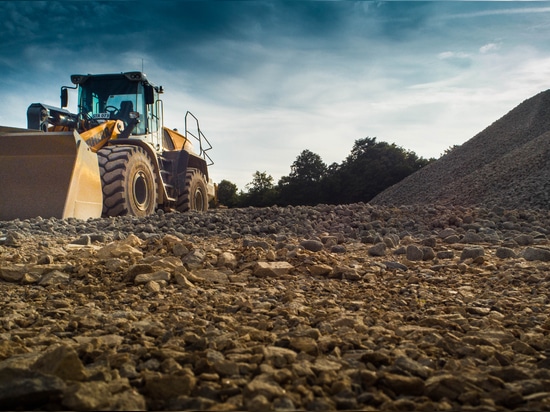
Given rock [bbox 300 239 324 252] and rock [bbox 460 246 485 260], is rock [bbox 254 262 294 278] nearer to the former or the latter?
rock [bbox 300 239 324 252]

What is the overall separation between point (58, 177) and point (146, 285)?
15.5 feet

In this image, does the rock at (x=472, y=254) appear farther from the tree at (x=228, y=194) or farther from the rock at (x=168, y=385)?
the tree at (x=228, y=194)

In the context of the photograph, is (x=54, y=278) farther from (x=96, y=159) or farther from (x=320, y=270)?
(x=96, y=159)

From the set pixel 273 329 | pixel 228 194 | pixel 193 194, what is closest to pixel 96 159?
pixel 193 194

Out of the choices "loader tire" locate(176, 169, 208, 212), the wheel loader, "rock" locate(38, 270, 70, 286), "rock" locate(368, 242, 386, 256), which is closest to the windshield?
the wheel loader

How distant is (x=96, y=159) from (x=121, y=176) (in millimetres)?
445

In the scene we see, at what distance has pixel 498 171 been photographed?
14398mm

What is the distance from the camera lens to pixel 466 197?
1323 centimetres

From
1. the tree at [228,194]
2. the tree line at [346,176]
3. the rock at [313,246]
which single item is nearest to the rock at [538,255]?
the rock at [313,246]

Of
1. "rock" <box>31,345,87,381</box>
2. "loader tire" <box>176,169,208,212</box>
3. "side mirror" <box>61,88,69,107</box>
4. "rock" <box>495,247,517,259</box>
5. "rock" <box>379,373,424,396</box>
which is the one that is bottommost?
"rock" <box>379,373,424,396</box>

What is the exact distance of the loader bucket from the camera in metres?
6.68

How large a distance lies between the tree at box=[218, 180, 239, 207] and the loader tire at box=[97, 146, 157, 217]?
17239mm

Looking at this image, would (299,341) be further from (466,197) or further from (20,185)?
(466,197)

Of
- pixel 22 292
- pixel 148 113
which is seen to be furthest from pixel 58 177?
pixel 22 292
